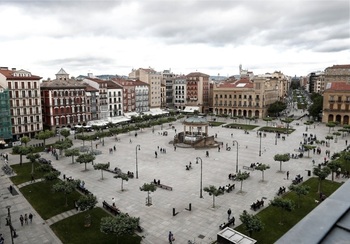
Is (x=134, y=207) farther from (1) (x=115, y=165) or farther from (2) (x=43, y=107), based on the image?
(2) (x=43, y=107)

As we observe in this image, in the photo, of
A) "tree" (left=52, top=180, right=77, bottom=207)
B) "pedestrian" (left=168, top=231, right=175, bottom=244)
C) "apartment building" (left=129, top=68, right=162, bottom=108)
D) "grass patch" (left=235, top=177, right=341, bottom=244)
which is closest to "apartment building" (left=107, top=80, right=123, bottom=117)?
"apartment building" (left=129, top=68, right=162, bottom=108)

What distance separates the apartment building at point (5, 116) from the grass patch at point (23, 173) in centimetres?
2151

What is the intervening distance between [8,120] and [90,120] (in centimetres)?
2649

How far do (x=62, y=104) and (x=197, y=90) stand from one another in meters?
67.5

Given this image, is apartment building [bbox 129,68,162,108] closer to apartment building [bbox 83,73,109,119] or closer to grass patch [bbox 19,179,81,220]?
apartment building [bbox 83,73,109,119]

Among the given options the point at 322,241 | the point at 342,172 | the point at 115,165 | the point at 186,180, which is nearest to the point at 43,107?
the point at 115,165

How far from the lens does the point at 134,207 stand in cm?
3525

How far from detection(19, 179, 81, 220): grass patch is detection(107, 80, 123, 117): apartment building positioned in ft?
203

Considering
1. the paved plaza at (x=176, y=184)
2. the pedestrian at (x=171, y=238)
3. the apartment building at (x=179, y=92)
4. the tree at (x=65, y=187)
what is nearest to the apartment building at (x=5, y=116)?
the paved plaza at (x=176, y=184)

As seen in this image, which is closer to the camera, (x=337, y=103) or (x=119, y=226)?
(x=119, y=226)

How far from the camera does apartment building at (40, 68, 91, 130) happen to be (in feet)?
276

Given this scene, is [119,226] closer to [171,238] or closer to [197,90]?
[171,238]

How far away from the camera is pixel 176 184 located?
42.7 m

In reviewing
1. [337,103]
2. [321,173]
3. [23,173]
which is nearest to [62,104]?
[23,173]
